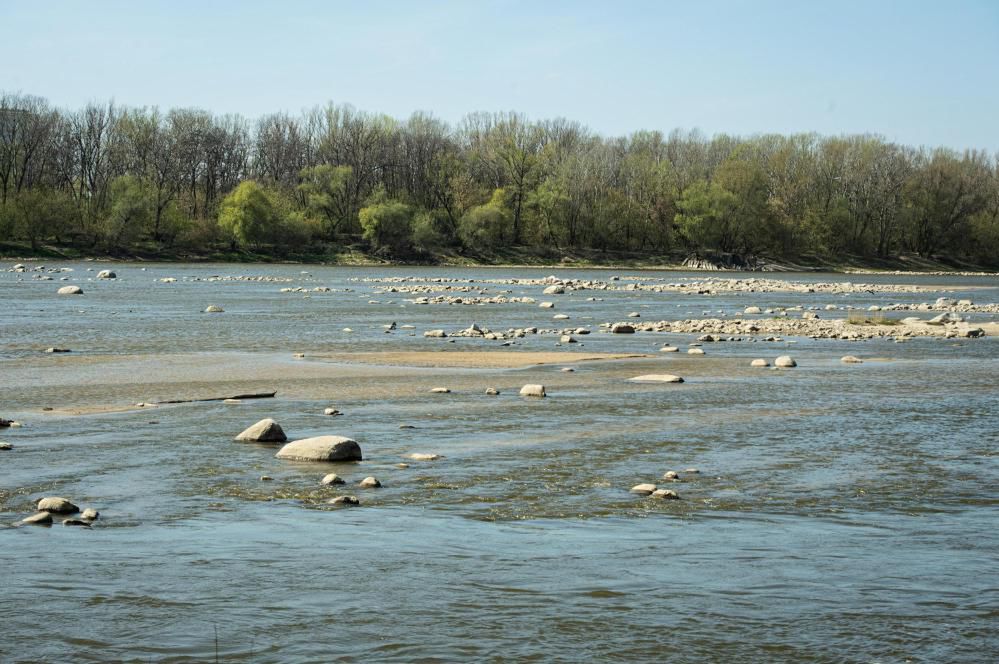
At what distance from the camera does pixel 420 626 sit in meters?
8.38

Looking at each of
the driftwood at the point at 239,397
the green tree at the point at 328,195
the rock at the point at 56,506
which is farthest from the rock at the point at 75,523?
the green tree at the point at 328,195

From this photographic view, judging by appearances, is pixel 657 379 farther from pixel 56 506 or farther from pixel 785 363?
pixel 56 506

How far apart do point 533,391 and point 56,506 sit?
11.1m

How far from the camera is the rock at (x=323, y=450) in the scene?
1441 centimetres

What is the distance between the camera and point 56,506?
11.5 m

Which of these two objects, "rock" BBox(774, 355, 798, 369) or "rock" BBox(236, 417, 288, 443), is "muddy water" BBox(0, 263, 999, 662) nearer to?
"rock" BBox(236, 417, 288, 443)

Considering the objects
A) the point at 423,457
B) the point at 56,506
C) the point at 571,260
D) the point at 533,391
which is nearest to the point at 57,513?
the point at 56,506

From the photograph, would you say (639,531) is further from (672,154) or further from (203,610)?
(672,154)

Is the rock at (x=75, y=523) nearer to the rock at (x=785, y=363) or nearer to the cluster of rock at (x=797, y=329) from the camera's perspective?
the rock at (x=785, y=363)

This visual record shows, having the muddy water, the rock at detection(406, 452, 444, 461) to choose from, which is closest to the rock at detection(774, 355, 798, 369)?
the muddy water

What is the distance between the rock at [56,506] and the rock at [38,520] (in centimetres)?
29

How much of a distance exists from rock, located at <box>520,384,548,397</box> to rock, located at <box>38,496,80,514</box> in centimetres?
1077

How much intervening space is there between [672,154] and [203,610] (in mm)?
151130

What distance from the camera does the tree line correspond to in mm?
126438
